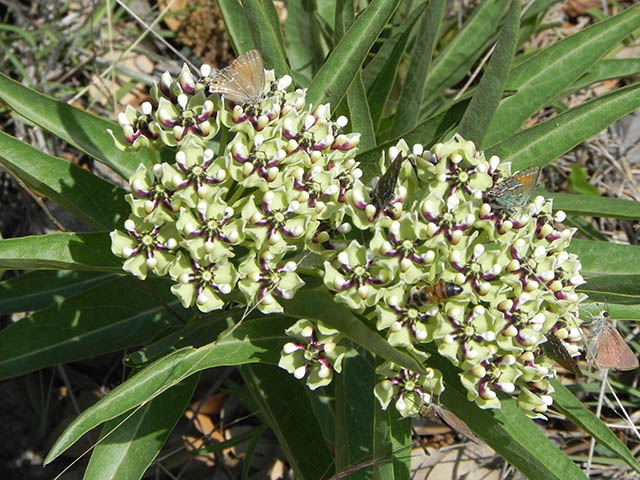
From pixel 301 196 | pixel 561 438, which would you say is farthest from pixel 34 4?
pixel 561 438

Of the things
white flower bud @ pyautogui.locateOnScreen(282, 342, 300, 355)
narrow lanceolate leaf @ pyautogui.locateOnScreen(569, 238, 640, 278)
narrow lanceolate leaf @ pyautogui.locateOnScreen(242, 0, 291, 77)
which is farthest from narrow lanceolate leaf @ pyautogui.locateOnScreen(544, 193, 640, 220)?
white flower bud @ pyautogui.locateOnScreen(282, 342, 300, 355)

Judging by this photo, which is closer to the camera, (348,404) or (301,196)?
(301,196)

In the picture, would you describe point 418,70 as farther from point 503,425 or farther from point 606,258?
point 503,425

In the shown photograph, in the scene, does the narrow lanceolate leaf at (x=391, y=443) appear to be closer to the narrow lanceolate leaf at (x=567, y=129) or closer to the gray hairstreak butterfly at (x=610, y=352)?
the gray hairstreak butterfly at (x=610, y=352)

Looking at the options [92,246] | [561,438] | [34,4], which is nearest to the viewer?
[92,246]

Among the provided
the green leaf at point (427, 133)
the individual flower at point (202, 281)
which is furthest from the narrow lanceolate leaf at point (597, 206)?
the individual flower at point (202, 281)

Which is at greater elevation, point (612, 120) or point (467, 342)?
point (612, 120)

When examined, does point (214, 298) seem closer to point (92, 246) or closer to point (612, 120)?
point (92, 246)
